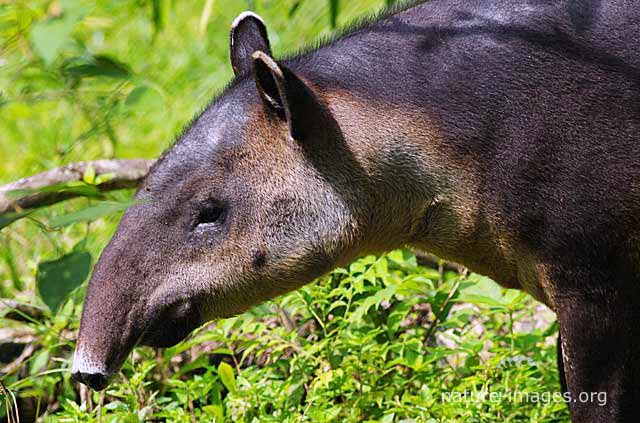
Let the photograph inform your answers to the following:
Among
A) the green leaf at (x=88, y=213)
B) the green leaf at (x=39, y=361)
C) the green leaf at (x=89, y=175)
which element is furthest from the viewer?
the green leaf at (x=89, y=175)

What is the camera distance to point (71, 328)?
5121 mm

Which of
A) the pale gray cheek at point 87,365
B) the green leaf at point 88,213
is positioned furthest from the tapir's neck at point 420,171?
the green leaf at point 88,213

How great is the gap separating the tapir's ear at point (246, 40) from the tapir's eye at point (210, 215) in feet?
1.99

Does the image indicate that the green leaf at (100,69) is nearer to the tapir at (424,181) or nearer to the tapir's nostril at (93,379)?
the tapir at (424,181)

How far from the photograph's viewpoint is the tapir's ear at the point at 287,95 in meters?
3.70

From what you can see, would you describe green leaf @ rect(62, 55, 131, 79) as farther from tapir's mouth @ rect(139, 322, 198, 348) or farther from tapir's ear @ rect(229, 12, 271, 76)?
tapir's ear @ rect(229, 12, 271, 76)

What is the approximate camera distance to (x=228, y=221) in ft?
12.8

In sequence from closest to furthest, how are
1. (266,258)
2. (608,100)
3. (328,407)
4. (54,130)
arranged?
1. (608,100)
2. (266,258)
3. (328,407)
4. (54,130)

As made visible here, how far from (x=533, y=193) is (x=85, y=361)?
1602mm

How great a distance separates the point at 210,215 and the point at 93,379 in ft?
2.26

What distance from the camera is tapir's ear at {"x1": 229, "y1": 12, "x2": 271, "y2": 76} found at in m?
4.24

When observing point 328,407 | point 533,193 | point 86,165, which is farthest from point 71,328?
point 533,193

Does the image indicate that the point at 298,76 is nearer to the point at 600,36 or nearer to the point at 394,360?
the point at 600,36

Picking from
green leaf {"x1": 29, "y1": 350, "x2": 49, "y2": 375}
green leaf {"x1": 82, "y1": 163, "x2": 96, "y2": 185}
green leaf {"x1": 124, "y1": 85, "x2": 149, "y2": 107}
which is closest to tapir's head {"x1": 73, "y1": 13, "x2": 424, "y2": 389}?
green leaf {"x1": 124, "y1": 85, "x2": 149, "y2": 107}
